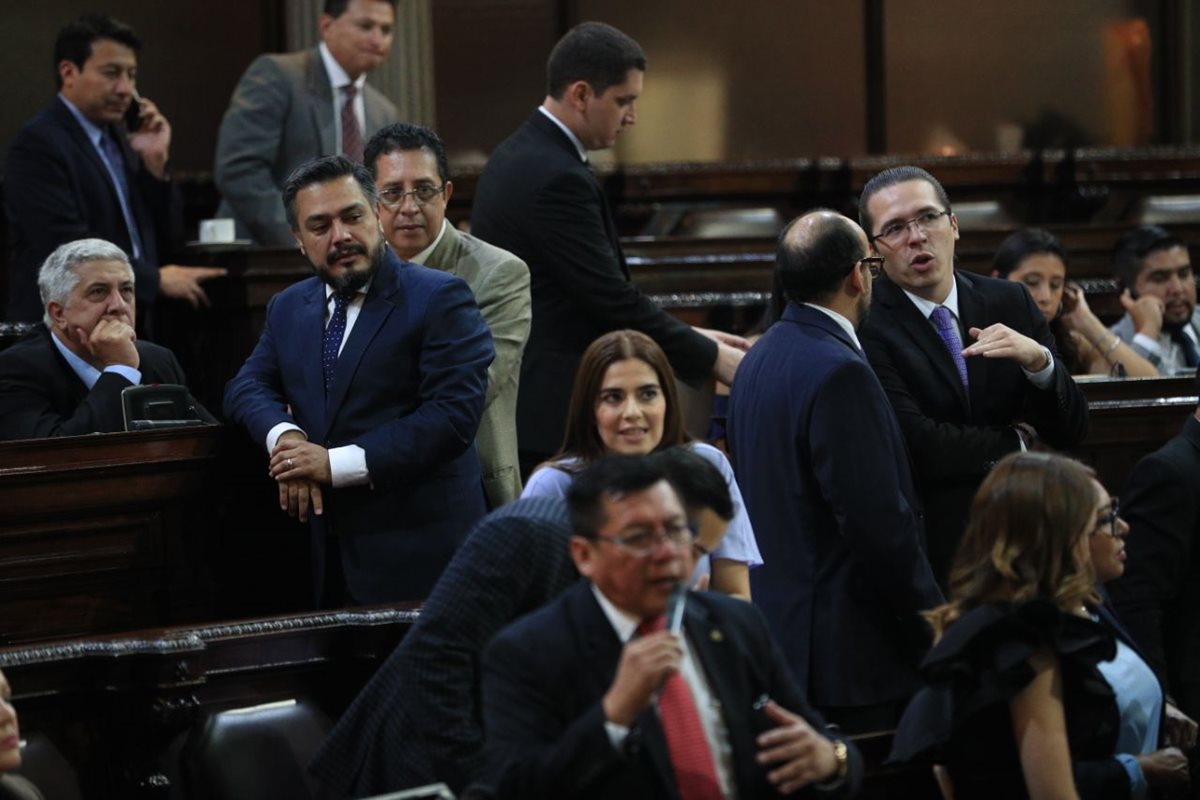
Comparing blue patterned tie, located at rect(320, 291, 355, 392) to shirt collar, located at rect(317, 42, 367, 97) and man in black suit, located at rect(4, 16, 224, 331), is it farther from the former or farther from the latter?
shirt collar, located at rect(317, 42, 367, 97)

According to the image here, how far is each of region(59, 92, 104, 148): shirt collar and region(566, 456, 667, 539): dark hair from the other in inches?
133

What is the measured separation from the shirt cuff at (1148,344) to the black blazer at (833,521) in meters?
2.70

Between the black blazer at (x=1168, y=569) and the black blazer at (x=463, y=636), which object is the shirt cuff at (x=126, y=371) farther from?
the black blazer at (x=1168, y=569)

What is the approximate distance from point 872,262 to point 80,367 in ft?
5.84

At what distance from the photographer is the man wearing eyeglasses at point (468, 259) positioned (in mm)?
3939

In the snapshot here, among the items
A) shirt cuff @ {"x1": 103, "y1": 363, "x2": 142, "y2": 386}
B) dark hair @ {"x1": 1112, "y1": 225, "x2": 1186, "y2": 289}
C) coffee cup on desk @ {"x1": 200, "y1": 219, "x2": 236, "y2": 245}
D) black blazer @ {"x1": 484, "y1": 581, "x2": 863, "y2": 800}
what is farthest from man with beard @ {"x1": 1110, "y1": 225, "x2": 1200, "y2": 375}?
black blazer @ {"x1": 484, "y1": 581, "x2": 863, "y2": 800}

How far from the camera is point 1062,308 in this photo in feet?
18.4

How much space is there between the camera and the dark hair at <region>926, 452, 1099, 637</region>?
9.36 ft

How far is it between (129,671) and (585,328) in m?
1.56

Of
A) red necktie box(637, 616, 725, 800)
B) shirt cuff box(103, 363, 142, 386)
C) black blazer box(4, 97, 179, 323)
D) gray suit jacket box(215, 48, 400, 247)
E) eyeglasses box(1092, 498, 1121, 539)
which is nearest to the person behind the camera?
red necktie box(637, 616, 725, 800)

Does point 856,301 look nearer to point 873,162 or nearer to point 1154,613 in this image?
point 1154,613

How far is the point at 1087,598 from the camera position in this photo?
2.93 meters

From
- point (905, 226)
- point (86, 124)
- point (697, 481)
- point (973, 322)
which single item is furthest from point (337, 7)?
point (697, 481)

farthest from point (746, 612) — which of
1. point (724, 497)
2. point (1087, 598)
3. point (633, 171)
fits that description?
point (633, 171)
